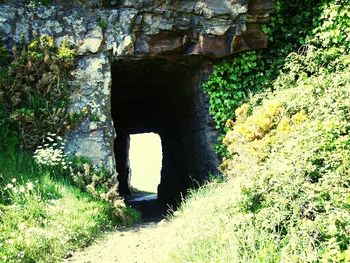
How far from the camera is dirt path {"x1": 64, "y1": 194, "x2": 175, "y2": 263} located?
4504mm

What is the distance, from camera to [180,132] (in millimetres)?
10641

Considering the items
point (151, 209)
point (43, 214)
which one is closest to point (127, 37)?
point (43, 214)

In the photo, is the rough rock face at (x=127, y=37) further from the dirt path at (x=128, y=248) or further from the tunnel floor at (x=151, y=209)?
the dirt path at (x=128, y=248)

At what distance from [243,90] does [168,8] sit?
210 centimetres

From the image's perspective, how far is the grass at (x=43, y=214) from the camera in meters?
4.32

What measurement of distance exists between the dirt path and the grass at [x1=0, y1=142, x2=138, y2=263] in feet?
0.55

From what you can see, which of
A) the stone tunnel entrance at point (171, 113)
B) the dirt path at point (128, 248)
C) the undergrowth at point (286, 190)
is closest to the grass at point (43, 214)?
the dirt path at point (128, 248)

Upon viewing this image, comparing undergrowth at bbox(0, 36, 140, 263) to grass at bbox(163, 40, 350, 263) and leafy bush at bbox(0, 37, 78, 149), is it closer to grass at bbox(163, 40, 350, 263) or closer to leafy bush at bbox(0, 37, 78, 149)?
leafy bush at bbox(0, 37, 78, 149)

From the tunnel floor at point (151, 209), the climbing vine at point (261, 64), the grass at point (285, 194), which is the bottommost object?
the tunnel floor at point (151, 209)

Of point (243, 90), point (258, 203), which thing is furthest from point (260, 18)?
point (258, 203)

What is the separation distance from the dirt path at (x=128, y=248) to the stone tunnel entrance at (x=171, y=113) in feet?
2.86

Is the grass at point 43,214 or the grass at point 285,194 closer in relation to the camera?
the grass at point 285,194

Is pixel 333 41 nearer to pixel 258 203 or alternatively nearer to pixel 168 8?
pixel 168 8

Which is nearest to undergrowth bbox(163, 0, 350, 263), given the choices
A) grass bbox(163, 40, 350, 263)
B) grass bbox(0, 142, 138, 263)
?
grass bbox(163, 40, 350, 263)
